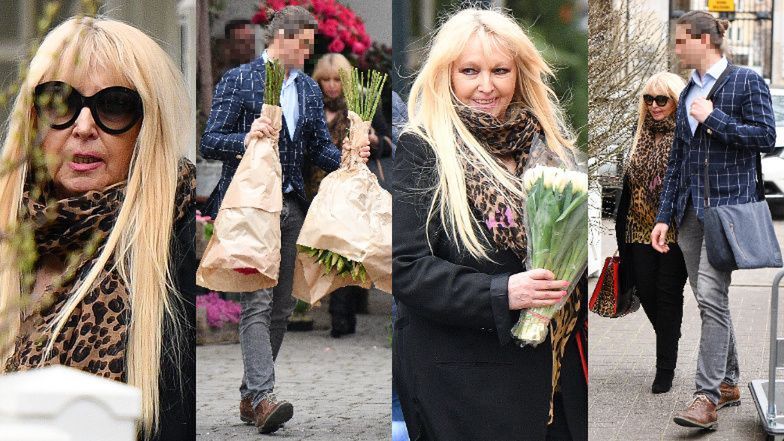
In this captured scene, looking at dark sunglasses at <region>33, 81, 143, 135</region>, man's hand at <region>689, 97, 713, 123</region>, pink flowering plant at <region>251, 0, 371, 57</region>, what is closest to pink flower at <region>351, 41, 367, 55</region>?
pink flowering plant at <region>251, 0, 371, 57</region>

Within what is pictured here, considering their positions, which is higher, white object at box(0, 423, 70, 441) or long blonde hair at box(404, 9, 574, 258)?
long blonde hair at box(404, 9, 574, 258)

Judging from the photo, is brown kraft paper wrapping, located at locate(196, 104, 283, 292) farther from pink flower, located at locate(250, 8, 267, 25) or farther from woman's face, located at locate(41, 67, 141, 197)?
woman's face, located at locate(41, 67, 141, 197)

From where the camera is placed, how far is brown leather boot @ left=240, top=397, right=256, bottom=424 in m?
3.88

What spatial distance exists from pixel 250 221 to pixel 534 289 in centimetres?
101

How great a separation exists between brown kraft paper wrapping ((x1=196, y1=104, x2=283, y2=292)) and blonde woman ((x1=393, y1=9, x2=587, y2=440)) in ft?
2.30

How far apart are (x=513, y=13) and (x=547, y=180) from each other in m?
0.40

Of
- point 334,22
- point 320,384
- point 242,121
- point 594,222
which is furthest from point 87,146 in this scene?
point 594,222

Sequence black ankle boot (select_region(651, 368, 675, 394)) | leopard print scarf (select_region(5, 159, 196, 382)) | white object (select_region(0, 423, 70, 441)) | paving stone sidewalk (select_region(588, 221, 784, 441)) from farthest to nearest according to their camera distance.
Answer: black ankle boot (select_region(651, 368, 675, 394)) → paving stone sidewalk (select_region(588, 221, 784, 441)) → leopard print scarf (select_region(5, 159, 196, 382)) → white object (select_region(0, 423, 70, 441))

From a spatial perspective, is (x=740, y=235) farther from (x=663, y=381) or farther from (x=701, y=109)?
(x=663, y=381)

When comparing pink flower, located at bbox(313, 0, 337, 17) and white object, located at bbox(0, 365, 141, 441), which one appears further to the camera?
pink flower, located at bbox(313, 0, 337, 17)

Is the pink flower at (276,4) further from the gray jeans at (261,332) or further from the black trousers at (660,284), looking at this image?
the black trousers at (660,284)

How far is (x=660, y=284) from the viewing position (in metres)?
5.73

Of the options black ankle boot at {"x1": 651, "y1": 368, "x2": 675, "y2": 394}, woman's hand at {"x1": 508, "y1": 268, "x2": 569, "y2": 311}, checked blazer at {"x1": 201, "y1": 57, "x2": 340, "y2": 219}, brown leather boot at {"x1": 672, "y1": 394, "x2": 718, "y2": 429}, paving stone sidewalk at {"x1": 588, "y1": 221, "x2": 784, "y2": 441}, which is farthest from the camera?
black ankle boot at {"x1": 651, "y1": 368, "x2": 675, "y2": 394}

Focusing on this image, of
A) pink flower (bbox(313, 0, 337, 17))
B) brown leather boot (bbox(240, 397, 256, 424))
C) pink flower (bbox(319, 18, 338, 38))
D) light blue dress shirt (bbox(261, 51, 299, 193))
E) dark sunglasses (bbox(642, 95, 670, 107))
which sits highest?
pink flower (bbox(313, 0, 337, 17))
